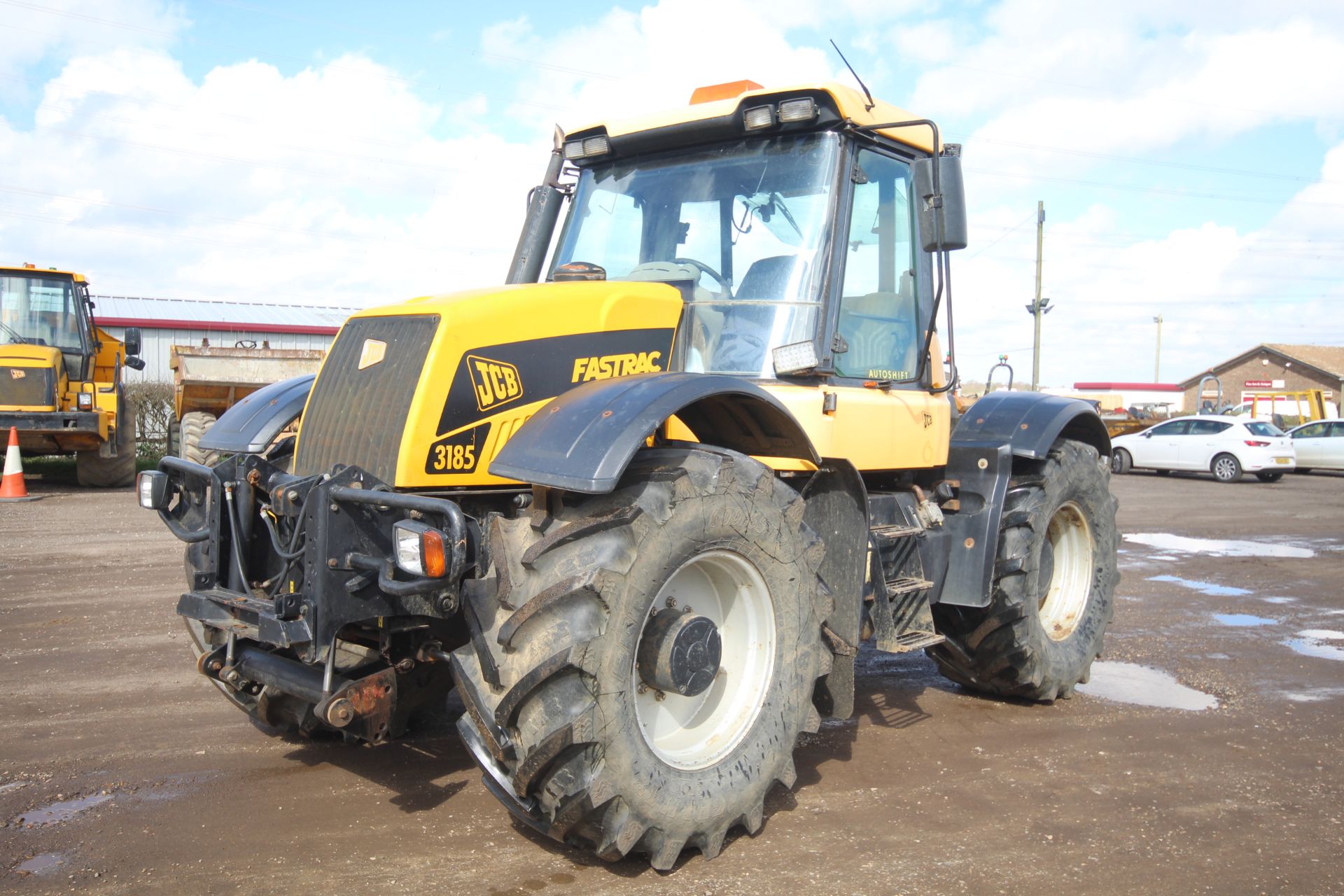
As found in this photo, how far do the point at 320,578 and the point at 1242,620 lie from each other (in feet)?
24.6

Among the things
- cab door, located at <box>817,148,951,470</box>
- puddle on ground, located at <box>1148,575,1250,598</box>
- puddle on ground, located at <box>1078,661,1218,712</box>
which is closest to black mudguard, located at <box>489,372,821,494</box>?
cab door, located at <box>817,148,951,470</box>

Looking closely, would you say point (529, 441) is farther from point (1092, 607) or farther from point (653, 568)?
point (1092, 607)

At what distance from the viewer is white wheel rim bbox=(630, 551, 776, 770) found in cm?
375

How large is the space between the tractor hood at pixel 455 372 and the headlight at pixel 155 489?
1.75 feet

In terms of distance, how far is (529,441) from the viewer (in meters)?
3.45

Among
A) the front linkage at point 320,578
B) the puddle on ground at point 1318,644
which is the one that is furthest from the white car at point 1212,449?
the front linkage at point 320,578

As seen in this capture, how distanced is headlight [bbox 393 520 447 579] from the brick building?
61.4 metres

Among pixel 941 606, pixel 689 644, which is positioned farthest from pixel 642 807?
pixel 941 606

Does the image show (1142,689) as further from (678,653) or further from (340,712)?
(340,712)

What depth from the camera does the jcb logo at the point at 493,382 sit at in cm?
370

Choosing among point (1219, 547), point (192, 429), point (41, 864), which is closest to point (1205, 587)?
point (1219, 547)

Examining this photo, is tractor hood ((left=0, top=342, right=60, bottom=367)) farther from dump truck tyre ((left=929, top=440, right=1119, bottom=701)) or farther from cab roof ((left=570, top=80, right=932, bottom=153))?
dump truck tyre ((left=929, top=440, right=1119, bottom=701))

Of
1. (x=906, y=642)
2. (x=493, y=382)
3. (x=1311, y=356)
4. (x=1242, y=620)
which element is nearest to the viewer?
(x=493, y=382)

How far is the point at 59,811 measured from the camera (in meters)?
3.96
